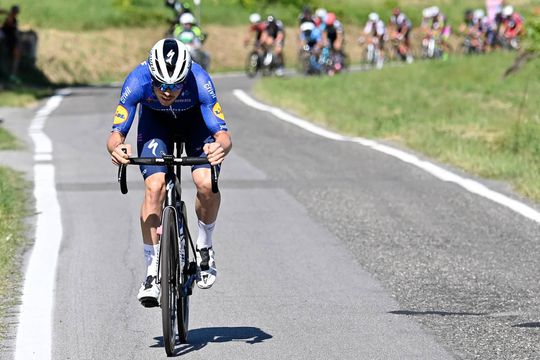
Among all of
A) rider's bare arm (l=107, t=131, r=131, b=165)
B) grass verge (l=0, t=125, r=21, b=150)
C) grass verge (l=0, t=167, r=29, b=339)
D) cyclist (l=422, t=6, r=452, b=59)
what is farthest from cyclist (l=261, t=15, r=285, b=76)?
rider's bare arm (l=107, t=131, r=131, b=165)

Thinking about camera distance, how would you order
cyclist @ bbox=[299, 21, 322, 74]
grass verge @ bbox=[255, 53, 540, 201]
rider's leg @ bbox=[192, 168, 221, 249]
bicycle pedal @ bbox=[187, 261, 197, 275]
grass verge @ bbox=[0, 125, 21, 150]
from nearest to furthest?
rider's leg @ bbox=[192, 168, 221, 249] < bicycle pedal @ bbox=[187, 261, 197, 275] < grass verge @ bbox=[255, 53, 540, 201] < grass verge @ bbox=[0, 125, 21, 150] < cyclist @ bbox=[299, 21, 322, 74]

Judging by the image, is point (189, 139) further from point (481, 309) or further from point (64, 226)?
point (64, 226)

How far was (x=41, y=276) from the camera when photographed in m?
8.91

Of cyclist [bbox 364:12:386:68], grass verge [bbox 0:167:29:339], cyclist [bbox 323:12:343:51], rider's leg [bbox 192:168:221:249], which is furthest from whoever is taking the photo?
cyclist [bbox 364:12:386:68]

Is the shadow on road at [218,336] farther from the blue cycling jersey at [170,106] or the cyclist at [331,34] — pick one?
the cyclist at [331,34]

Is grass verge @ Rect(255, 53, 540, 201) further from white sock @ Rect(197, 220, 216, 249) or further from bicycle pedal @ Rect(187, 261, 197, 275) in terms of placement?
bicycle pedal @ Rect(187, 261, 197, 275)

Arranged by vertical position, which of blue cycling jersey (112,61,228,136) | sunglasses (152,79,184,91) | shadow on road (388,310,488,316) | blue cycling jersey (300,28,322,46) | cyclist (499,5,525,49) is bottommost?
cyclist (499,5,525,49)

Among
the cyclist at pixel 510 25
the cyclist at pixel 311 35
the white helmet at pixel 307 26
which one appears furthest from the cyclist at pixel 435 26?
the white helmet at pixel 307 26

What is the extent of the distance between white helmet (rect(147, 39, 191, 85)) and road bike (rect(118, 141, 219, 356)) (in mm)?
420

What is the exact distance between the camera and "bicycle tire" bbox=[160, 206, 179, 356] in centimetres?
664

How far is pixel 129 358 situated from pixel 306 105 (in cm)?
1710

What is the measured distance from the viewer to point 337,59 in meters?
34.8

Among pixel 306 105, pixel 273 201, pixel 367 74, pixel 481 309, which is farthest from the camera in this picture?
pixel 367 74

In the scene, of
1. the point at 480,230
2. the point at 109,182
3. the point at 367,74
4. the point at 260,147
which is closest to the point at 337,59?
the point at 367,74
